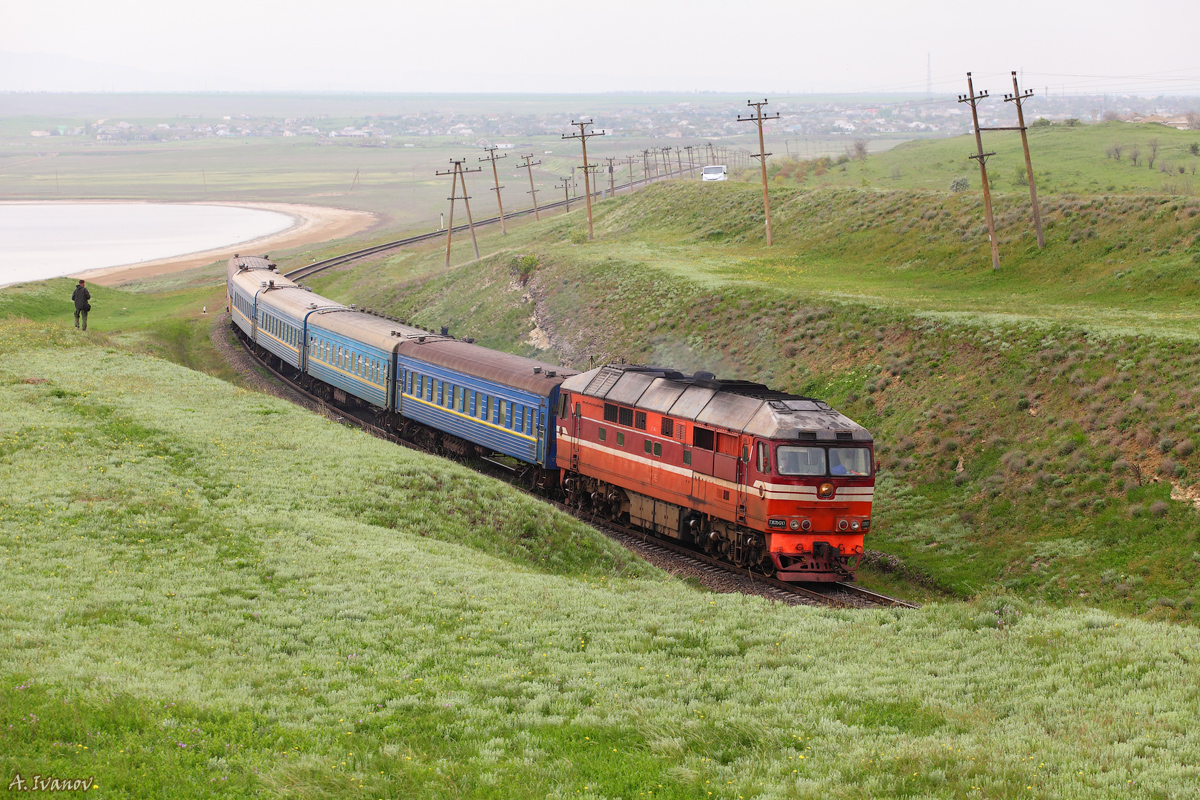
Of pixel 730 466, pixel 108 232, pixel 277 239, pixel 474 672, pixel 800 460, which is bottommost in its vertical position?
pixel 474 672

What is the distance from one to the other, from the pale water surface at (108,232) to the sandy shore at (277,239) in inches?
107

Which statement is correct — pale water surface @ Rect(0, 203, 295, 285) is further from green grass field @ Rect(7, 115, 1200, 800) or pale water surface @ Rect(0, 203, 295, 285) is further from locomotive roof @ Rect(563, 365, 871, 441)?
locomotive roof @ Rect(563, 365, 871, 441)

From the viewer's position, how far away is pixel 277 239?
132625 mm

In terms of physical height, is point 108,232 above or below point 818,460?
above

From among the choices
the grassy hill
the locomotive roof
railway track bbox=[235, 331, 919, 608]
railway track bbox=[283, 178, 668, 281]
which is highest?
the grassy hill

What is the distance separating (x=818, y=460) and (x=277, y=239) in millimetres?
123540

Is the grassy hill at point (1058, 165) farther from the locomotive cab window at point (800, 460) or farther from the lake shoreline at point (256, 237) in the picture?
the lake shoreline at point (256, 237)

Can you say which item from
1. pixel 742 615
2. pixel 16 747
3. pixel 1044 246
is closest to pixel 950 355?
pixel 1044 246

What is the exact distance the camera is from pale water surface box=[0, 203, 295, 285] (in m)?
111

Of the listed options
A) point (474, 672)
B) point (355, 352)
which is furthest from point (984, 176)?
point (474, 672)

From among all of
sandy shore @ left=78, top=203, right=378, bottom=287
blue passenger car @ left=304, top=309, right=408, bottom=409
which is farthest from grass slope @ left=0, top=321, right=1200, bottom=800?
sandy shore @ left=78, top=203, right=378, bottom=287

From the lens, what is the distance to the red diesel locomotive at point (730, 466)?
2219cm

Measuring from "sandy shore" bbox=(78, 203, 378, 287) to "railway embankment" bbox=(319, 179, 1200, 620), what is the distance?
165 feet

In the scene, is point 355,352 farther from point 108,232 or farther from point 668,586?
point 108,232
